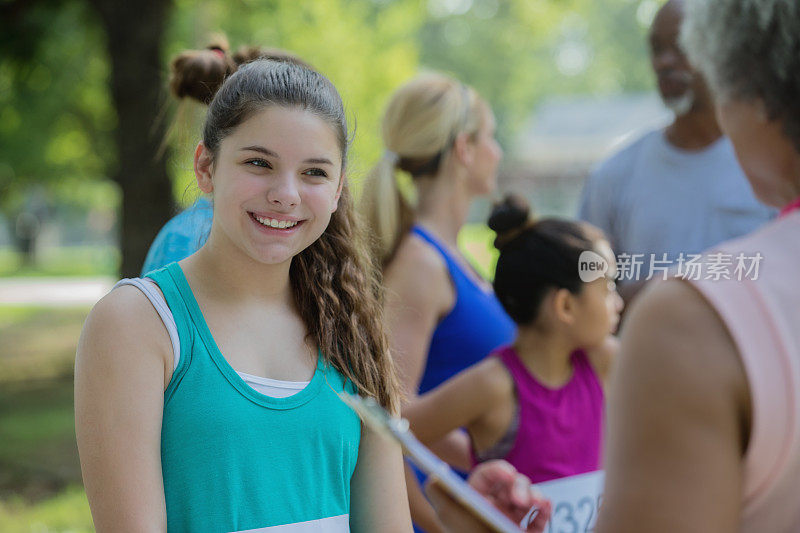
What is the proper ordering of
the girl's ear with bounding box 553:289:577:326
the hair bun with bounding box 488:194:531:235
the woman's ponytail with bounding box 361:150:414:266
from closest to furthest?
1. the girl's ear with bounding box 553:289:577:326
2. the hair bun with bounding box 488:194:531:235
3. the woman's ponytail with bounding box 361:150:414:266

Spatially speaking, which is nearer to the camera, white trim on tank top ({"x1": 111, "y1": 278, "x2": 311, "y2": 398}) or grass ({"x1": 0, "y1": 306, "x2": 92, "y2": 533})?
white trim on tank top ({"x1": 111, "y1": 278, "x2": 311, "y2": 398})

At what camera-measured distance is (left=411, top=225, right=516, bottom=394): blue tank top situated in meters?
2.89

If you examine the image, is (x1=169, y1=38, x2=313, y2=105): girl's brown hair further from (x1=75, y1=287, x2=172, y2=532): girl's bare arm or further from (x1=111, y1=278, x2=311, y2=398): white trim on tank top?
(x1=75, y1=287, x2=172, y2=532): girl's bare arm

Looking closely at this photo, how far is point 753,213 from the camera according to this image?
324 centimetres

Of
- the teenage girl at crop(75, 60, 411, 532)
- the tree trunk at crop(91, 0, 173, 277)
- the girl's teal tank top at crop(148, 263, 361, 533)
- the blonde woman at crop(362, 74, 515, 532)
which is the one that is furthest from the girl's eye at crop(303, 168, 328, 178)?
the tree trunk at crop(91, 0, 173, 277)

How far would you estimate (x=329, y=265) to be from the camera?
1.92 metres

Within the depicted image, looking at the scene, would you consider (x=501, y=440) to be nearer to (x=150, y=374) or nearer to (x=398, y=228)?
(x=398, y=228)

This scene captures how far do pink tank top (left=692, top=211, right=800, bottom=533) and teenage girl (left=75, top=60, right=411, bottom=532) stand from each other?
0.84m

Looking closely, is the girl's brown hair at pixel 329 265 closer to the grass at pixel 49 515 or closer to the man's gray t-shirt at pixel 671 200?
the man's gray t-shirt at pixel 671 200

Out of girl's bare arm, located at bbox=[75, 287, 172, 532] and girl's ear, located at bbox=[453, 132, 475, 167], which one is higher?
girl's ear, located at bbox=[453, 132, 475, 167]

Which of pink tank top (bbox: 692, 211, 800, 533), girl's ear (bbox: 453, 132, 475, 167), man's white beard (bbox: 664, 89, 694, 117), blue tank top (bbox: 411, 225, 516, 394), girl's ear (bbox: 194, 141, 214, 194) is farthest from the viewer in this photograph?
man's white beard (bbox: 664, 89, 694, 117)

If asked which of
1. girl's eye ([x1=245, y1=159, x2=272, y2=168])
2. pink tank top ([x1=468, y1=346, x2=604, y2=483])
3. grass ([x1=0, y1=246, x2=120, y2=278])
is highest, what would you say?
girl's eye ([x1=245, y1=159, x2=272, y2=168])

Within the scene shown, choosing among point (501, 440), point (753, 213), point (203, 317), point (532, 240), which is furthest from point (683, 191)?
point (203, 317)

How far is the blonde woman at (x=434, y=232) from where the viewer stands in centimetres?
282
